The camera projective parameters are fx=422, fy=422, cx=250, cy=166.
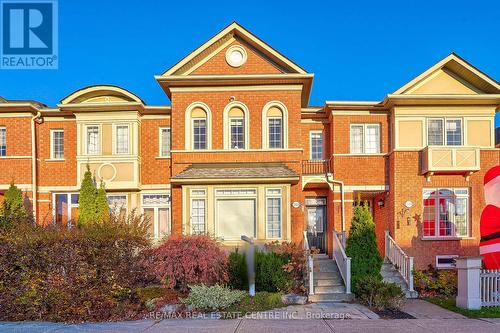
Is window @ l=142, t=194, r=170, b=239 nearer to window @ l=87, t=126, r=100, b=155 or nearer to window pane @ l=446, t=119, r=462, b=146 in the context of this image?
window @ l=87, t=126, r=100, b=155

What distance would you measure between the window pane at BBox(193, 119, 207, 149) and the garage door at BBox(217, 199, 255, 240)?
7.54ft

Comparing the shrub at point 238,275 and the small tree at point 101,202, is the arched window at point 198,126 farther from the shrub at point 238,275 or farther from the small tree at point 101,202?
the shrub at point 238,275

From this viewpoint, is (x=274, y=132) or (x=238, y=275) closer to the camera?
(x=238, y=275)

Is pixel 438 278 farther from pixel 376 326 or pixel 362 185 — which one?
pixel 376 326

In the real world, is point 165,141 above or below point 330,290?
above

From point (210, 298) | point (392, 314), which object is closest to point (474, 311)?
point (392, 314)

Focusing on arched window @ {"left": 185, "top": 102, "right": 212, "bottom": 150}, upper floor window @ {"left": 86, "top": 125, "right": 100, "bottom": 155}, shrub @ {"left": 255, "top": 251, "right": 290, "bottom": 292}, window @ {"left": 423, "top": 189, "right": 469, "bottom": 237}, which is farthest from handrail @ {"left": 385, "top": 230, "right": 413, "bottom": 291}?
upper floor window @ {"left": 86, "top": 125, "right": 100, "bottom": 155}

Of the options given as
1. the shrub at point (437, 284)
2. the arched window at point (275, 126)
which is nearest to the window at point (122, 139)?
the arched window at point (275, 126)

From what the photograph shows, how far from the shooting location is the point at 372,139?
16.5 meters

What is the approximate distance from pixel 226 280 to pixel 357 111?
8635 millimetres

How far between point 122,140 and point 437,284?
12.4 m

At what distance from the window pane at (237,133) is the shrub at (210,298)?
21.4ft

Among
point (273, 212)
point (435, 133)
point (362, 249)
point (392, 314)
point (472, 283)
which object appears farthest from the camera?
point (435, 133)

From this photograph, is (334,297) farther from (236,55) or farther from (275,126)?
(236,55)
